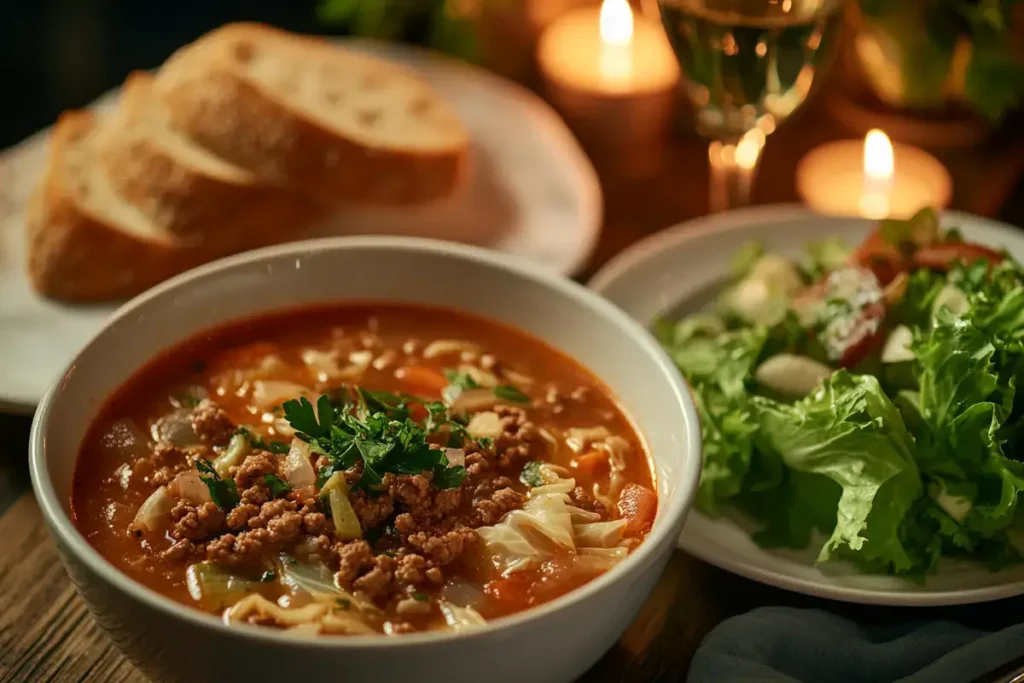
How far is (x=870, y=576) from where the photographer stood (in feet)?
7.97

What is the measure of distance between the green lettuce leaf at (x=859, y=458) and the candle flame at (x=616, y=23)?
2.09 meters

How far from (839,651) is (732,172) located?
5.78 ft

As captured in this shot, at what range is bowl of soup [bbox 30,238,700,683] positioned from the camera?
6.23 ft

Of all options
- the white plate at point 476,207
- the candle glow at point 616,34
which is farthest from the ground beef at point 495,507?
the candle glow at point 616,34

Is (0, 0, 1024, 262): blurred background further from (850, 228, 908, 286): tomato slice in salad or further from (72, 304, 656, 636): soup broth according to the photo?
(72, 304, 656, 636): soup broth

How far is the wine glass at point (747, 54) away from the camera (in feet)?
10.1

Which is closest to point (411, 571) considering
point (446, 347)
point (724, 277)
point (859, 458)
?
point (446, 347)

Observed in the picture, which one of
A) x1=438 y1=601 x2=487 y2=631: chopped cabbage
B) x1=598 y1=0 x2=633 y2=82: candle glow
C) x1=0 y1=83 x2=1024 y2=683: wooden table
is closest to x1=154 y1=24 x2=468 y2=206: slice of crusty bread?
x1=598 y1=0 x2=633 y2=82: candle glow

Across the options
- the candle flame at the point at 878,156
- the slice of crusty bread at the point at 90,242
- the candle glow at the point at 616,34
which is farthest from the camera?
the candle glow at the point at 616,34

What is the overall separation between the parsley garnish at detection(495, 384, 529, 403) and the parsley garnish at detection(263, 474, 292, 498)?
1.86ft

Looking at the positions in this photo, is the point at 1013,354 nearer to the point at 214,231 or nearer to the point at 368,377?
the point at 368,377

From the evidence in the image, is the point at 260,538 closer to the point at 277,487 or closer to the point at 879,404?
the point at 277,487

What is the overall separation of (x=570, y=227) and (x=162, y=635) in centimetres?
206

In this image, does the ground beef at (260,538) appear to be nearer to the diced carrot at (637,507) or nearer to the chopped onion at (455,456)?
the chopped onion at (455,456)
